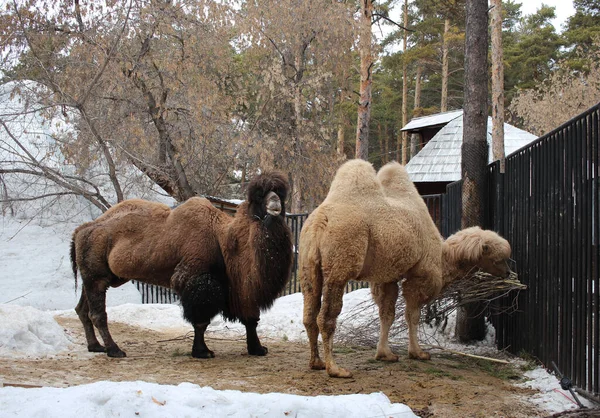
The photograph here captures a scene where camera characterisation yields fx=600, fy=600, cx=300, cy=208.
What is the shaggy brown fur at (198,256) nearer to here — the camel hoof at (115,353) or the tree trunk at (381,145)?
the camel hoof at (115,353)

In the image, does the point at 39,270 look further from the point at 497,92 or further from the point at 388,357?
the point at 497,92

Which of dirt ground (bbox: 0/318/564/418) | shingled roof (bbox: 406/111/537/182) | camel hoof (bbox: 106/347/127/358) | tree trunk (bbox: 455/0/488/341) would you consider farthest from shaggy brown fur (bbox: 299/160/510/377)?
shingled roof (bbox: 406/111/537/182)

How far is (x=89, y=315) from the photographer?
8.16 m

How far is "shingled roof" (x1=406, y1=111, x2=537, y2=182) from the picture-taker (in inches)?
951

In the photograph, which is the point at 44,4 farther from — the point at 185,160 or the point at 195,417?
the point at 195,417

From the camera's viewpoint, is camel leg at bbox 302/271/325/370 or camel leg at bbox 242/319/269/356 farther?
camel leg at bbox 242/319/269/356

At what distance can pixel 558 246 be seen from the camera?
5832 mm

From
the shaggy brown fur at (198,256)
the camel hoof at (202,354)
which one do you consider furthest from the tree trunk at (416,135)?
the camel hoof at (202,354)

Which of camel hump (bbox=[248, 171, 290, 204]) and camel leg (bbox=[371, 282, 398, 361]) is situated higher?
camel hump (bbox=[248, 171, 290, 204])

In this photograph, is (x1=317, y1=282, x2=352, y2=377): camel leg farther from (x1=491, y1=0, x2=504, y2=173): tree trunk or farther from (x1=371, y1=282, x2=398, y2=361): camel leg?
(x1=491, y1=0, x2=504, y2=173): tree trunk

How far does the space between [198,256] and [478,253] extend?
3.43 metres

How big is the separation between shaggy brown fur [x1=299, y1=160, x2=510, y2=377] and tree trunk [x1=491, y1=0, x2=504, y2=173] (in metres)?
10.0

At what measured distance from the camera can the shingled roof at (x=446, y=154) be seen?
79.3ft

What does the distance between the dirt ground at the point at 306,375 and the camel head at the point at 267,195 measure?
178 centimetres
